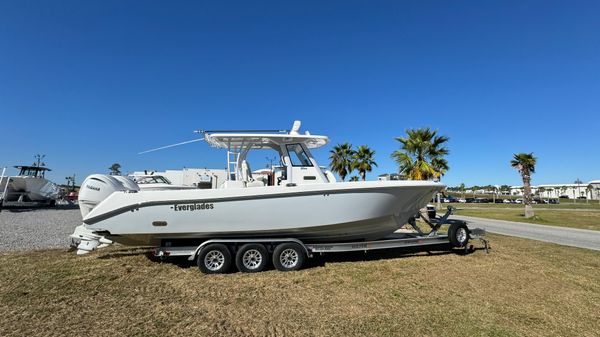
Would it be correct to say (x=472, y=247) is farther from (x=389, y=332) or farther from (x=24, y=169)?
(x=24, y=169)

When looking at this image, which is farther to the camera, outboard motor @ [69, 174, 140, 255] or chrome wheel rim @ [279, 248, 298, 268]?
outboard motor @ [69, 174, 140, 255]

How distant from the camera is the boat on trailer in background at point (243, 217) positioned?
5871mm

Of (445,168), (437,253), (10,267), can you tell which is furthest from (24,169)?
(445,168)

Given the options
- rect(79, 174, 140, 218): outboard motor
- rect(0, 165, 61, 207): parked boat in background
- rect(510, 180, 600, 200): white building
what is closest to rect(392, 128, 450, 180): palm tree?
rect(79, 174, 140, 218): outboard motor

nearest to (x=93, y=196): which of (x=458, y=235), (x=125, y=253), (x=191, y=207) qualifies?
(x=125, y=253)

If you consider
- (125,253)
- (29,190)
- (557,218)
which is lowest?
(557,218)

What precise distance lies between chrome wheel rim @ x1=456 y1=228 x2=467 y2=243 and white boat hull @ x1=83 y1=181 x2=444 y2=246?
6.50ft

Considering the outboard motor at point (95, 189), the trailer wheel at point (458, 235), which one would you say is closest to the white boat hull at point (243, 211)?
the outboard motor at point (95, 189)

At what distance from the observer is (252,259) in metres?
6.07

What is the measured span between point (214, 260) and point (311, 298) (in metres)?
2.25

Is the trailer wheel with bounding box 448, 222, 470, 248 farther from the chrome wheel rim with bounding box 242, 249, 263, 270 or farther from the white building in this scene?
the white building

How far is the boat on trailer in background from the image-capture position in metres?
5.87

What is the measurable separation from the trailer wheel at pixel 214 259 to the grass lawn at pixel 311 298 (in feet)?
0.72

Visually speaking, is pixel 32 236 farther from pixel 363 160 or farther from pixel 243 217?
pixel 363 160
